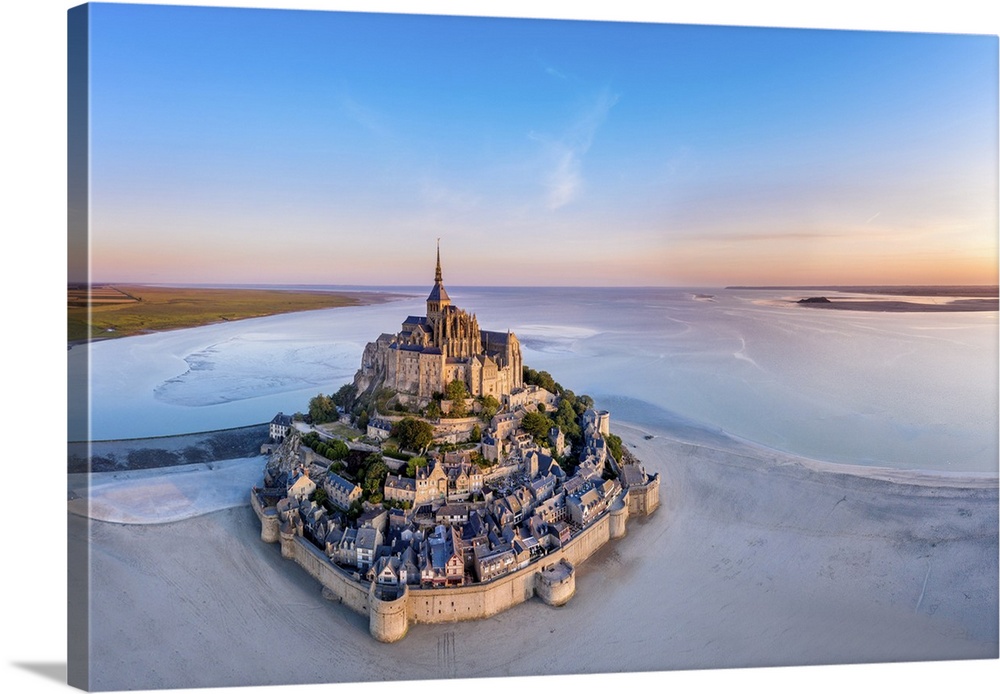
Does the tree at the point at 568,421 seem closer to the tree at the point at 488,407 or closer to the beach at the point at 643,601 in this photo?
the tree at the point at 488,407

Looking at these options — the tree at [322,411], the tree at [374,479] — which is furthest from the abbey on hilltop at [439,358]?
the tree at [374,479]

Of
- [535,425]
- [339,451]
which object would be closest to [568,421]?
[535,425]

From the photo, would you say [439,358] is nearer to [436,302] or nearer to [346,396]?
[436,302]

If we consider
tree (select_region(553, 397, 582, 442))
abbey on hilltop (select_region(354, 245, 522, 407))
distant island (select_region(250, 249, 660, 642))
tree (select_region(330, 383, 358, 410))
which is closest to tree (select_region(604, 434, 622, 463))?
distant island (select_region(250, 249, 660, 642))

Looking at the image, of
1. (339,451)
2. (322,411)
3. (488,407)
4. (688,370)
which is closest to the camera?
(339,451)

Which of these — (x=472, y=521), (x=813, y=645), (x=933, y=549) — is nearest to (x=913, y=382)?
(x=933, y=549)

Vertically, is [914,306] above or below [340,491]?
above

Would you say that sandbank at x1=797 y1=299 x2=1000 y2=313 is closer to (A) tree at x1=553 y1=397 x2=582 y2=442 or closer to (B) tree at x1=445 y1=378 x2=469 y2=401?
(A) tree at x1=553 y1=397 x2=582 y2=442
